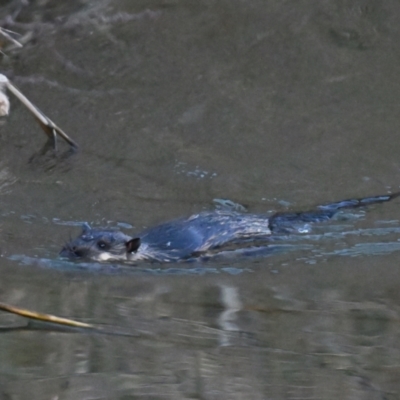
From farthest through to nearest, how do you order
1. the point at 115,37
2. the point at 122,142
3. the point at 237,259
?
1. the point at 115,37
2. the point at 122,142
3. the point at 237,259

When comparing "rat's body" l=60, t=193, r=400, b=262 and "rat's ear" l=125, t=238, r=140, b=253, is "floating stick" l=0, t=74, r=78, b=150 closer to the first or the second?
"rat's body" l=60, t=193, r=400, b=262

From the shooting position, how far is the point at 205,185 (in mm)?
7406

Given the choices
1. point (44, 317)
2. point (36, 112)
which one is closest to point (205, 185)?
point (36, 112)

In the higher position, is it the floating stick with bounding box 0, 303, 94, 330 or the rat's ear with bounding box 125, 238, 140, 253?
the floating stick with bounding box 0, 303, 94, 330

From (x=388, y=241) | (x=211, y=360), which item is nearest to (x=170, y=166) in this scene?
(x=388, y=241)

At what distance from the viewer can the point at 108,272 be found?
5512 millimetres

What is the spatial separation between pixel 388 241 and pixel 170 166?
2194 mm

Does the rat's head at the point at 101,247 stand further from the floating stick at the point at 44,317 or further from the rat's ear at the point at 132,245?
the floating stick at the point at 44,317

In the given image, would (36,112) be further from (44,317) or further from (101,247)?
(44,317)

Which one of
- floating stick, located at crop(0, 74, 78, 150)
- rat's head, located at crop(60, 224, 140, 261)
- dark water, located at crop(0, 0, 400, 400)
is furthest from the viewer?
floating stick, located at crop(0, 74, 78, 150)

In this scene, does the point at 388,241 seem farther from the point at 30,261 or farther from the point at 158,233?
the point at 30,261

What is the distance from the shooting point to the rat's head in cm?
564

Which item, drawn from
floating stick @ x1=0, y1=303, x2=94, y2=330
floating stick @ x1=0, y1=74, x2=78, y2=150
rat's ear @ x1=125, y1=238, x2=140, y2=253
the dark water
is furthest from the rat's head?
floating stick @ x1=0, y1=303, x2=94, y2=330

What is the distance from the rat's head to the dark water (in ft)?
0.40
